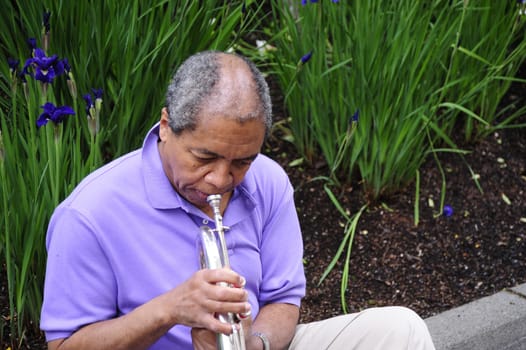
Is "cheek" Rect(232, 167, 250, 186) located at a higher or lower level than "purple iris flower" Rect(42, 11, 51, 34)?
lower

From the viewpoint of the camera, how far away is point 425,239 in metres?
3.70

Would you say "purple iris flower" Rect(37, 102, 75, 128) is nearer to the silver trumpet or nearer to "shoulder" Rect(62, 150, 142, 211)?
"shoulder" Rect(62, 150, 142, 211)

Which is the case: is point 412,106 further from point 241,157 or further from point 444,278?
point 241,157

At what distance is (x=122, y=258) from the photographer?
6.46 ft

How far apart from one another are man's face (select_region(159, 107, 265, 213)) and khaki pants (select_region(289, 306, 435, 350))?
0.56 meters

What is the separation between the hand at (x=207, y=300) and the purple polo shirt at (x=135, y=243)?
19cm

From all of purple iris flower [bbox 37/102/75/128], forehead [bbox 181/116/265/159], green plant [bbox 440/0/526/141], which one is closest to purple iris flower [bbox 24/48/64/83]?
purple iris flower [bbox 37/102/75/128]

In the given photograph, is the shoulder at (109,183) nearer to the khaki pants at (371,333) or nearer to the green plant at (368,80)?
the khaki pants at (371,333)

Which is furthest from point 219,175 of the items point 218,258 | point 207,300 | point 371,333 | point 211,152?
point 371,333

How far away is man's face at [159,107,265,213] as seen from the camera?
188 centimetres

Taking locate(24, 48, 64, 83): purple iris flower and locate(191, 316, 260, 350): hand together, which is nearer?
locate(191, 316, 260, 350): hand

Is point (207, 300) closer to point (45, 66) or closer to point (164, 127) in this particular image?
point (164, 127)

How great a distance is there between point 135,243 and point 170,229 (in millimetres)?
94

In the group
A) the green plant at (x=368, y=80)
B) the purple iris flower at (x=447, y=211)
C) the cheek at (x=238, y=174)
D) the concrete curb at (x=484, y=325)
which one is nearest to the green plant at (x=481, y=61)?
the green plant at (x=368, y=80)
